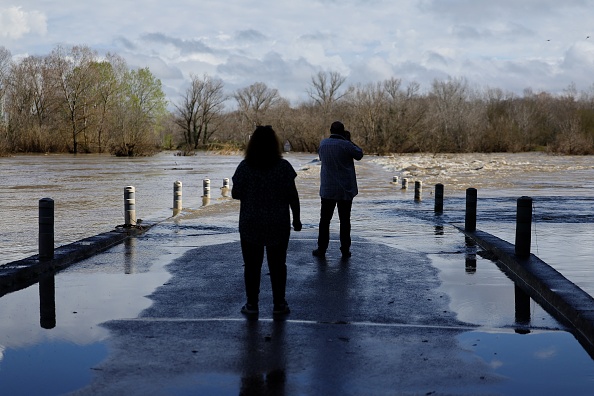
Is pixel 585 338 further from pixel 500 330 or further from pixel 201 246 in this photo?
pixel 201 246

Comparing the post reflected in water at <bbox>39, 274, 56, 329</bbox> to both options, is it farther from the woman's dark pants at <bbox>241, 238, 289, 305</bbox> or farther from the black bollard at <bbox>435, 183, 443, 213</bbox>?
the black bollard at <bbox>435, 183, 443, 213</bbox>

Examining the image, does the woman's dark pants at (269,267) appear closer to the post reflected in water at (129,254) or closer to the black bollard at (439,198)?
the post reflected in water at (129,254)

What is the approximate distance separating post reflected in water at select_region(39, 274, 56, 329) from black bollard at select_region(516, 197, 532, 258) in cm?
620

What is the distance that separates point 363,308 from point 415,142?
81599mm

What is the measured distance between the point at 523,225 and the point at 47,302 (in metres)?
6.33

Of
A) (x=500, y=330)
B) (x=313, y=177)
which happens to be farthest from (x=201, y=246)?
(x=313, y=177)

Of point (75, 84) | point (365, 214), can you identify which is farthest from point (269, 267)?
point (75, 84)

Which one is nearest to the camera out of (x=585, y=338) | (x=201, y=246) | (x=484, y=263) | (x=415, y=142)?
(x=585, y=338)

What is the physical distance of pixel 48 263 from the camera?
1051 centimetres

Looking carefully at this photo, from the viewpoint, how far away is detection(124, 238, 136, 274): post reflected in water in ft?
35.2

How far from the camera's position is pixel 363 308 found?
26.1 feet

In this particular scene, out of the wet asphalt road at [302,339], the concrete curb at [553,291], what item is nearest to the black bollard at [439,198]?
the concrete curb at [553,291]

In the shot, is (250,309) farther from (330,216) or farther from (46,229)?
(46,229)

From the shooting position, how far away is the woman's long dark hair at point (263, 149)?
732 centimetres
